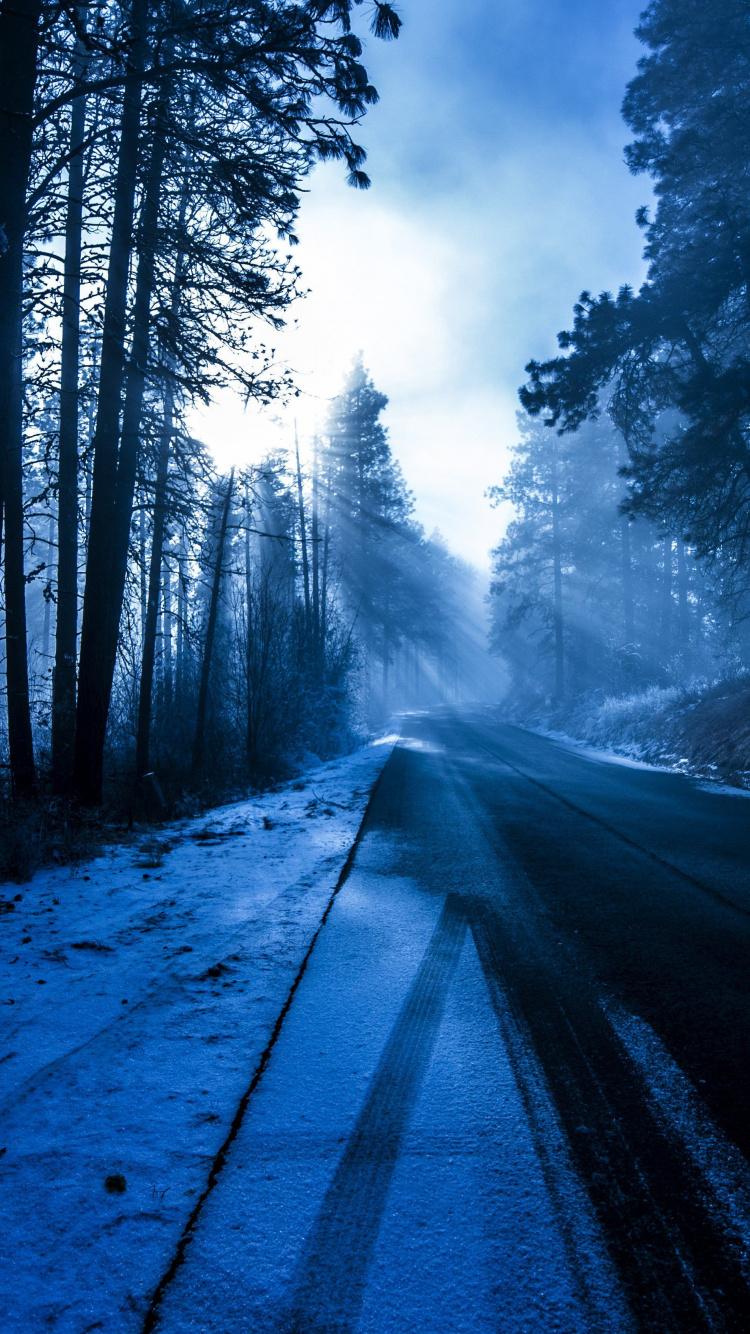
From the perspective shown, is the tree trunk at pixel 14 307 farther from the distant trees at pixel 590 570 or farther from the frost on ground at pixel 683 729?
the distant trees at pixel 590 570

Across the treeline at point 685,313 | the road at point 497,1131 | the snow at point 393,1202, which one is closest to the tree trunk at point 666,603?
the treeline at point 685,313

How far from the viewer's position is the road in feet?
4.43

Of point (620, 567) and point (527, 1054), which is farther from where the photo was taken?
point (620, 567)

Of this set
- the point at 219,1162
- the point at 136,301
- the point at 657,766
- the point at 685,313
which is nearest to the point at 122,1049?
the point at 219,1162

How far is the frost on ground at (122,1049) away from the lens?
1440 mm

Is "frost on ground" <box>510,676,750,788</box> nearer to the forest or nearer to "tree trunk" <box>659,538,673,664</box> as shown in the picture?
the forest

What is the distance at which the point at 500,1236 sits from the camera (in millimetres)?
1495

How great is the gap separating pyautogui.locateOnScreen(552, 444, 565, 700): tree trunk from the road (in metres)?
24.6

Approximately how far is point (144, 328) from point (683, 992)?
26.6 ft

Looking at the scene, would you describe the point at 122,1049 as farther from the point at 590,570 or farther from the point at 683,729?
the point at 590,570

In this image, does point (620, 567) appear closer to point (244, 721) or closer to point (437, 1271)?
point (244, 721)

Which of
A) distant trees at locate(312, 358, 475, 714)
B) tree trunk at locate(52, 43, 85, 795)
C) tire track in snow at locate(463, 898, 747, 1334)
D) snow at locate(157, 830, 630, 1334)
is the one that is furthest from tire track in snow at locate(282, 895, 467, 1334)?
distant trees at locate(312, 358, 475, 714)

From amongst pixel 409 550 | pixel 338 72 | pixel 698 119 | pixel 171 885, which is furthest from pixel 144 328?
pixel 409 550

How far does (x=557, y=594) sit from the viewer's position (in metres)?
28.7
